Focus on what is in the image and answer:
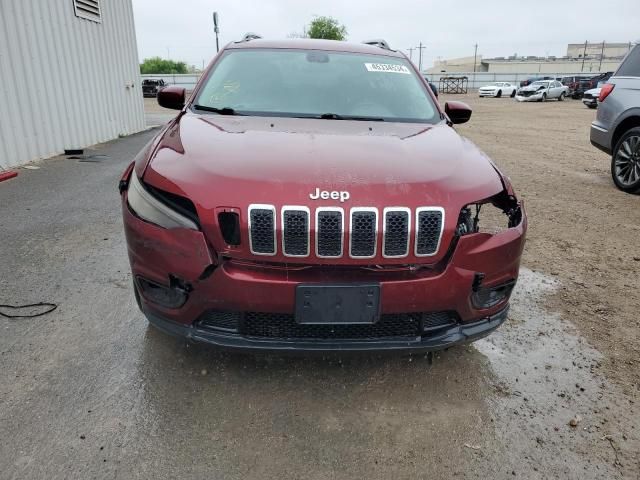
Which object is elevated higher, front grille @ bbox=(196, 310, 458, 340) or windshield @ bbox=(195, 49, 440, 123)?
windshield @ bbox=(195, 49, 440, 123)

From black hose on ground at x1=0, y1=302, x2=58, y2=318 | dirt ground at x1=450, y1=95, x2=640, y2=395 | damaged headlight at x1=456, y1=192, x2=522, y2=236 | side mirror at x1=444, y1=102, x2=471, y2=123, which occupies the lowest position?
dirt ground at x1=450, y1=95, x2=640, y2=395

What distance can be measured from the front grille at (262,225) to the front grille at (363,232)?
12.4 inches

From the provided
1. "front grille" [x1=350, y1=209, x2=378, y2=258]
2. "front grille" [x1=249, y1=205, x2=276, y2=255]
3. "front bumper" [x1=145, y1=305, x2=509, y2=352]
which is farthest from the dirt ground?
"front grille" [x1=249, y1=205, x2=276, y2=255]

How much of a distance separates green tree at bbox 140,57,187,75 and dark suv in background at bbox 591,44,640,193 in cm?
8125

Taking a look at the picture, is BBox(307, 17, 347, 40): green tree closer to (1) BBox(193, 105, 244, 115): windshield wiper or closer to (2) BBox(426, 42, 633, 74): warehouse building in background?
(2) BBox(426, 42, 633, 74): warehouse building in background

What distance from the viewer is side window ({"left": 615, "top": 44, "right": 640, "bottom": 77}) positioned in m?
6.23

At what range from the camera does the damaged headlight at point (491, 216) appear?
2.14 m

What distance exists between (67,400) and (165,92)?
2.21 metres

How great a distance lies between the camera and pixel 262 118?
2896mm

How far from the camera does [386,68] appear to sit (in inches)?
140

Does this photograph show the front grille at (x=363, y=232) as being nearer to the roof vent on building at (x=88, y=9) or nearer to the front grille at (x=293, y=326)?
the front grille at (x=293, y=326)

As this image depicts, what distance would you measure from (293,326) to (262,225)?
0.46 meters

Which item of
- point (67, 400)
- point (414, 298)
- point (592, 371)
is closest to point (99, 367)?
point (67, 400)

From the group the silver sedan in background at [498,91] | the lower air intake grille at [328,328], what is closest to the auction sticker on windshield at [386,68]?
the lower air intake grille at [328,328]
